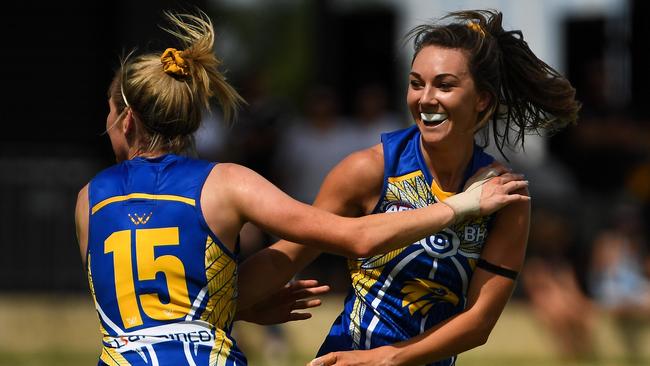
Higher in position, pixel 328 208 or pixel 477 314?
pixel 328 208

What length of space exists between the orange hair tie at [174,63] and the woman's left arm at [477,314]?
0.99 metres

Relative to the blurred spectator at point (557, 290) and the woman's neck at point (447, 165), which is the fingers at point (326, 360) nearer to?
the woman's neck at point (447, 165)

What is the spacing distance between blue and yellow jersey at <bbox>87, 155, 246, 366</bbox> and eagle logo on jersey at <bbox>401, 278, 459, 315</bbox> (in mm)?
678

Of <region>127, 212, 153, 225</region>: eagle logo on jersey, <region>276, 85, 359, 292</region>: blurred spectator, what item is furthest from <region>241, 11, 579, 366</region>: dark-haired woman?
<region>276, 85, 359, 292</region>: blurred spectator

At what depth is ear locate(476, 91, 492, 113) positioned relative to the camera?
4102mm

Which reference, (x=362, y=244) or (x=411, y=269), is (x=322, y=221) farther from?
Answer: (x=411, y=269)

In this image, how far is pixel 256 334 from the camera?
10.2 metres

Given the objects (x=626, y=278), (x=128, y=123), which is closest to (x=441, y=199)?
(x=128, y=123)

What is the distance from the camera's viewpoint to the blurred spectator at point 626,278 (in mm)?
10102

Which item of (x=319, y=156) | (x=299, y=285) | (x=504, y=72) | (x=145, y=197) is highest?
(x=504, y=72)

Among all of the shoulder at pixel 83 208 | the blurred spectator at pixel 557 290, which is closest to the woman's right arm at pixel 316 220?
the shoulder at pixel 83 208

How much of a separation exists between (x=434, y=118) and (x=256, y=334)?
6379mm

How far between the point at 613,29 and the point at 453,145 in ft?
32.4

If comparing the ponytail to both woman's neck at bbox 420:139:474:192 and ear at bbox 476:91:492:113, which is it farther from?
ear at bbox 476:91:492:113
